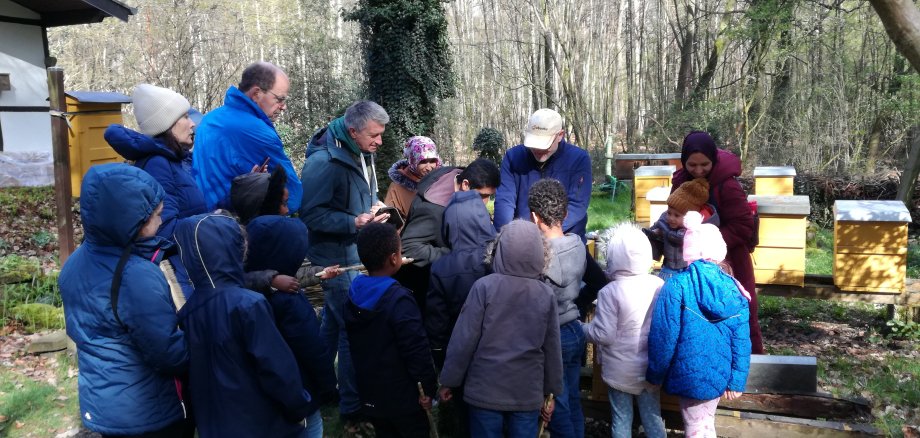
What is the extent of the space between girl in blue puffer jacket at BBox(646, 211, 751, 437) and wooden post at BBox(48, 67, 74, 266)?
5.39 metres

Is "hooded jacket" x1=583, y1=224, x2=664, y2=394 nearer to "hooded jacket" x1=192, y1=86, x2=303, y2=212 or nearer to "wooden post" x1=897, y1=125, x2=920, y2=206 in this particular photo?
"hooded jacket" x1=192, y1=86, x2=303, y2=212

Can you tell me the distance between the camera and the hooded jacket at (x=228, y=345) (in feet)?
9.05

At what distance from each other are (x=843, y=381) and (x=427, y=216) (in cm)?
386

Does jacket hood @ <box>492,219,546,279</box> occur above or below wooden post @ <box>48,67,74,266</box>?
below

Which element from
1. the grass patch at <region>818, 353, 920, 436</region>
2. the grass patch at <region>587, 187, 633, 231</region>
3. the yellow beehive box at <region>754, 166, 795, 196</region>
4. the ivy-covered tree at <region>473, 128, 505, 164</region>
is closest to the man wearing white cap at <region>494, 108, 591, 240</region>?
the grass patch at <region>818, 353, 920, 436</region>

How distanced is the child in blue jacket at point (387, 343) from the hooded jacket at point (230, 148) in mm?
801

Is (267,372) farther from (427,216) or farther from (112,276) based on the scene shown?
(427,216)

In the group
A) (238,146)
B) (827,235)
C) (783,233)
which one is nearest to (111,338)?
(238,146)

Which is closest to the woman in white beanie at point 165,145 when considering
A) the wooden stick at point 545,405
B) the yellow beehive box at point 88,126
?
the wooden stick at point 545,405

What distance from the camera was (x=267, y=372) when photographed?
9.04ft

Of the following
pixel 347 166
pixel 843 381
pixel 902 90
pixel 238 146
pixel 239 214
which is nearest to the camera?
pixel 239 214

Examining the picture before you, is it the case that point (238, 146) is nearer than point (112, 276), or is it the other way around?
point (112, 276)

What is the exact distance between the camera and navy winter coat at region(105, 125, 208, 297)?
332 centimetres

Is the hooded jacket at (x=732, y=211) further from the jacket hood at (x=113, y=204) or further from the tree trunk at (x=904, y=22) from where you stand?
the jacket hood at (x=113, y=204)
